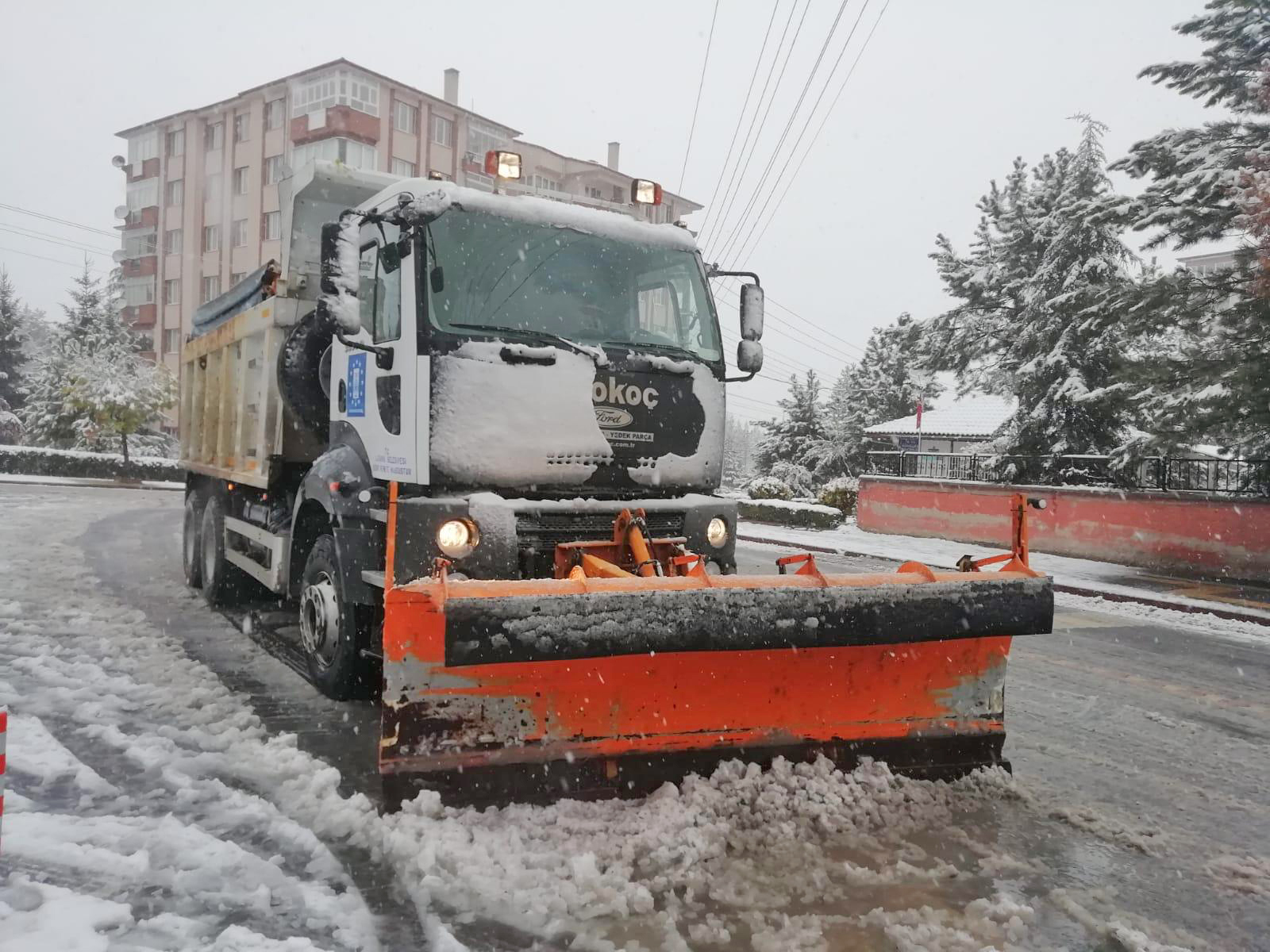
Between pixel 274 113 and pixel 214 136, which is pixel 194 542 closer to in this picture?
pixel 274 113

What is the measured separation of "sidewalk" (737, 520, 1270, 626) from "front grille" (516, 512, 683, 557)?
631 centimetres

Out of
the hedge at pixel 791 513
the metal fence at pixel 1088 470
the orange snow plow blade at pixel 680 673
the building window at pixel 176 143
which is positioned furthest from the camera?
the building window at pixel 176 143

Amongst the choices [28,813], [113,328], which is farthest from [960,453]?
[113,328]

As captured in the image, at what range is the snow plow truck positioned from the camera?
373 cm

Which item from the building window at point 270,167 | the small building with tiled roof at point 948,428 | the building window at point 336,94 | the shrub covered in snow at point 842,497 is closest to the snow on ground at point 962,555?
the shrub covered in snow at point 842,497

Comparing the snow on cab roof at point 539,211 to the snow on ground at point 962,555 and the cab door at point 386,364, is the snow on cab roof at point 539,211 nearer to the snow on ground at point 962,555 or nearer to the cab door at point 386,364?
the cab door at point 386,364

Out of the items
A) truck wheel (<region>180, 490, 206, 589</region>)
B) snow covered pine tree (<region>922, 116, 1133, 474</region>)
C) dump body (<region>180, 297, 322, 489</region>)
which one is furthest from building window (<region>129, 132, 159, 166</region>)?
truck wheel (<region>180, 490, 206, 589</region>)

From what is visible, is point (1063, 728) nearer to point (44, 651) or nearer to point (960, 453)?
point (44, 651)

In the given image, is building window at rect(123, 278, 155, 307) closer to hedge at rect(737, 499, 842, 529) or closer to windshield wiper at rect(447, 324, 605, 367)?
hedge at rect(737, 499, 842, 529)

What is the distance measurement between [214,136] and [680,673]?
166 feet

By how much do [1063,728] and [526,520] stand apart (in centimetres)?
336

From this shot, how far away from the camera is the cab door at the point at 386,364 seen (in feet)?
15.6

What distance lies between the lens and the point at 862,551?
16875mm

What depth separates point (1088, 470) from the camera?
1733 cm
